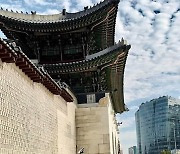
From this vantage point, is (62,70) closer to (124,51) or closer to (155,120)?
(124,51)

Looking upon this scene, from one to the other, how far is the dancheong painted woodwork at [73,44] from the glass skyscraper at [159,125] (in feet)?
244

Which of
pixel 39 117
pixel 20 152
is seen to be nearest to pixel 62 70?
pixel 39 117

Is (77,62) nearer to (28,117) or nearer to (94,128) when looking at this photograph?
(94,128)

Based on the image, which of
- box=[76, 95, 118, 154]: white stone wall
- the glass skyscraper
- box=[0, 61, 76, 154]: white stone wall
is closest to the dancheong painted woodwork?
box=[76, 95, 118, 154]: white stone wall

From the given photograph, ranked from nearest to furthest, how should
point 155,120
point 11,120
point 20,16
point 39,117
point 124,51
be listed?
point 11,120 → point 39,117 → point 124,51 → point 20,16 → point 155,120

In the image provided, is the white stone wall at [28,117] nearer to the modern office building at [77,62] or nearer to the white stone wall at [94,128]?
the modern office building at [77,62]

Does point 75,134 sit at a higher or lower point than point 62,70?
lower

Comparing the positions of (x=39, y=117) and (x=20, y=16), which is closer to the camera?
(x=39, y=117)

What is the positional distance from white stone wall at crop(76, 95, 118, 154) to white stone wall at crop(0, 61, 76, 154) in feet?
10.5

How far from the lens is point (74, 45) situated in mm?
22984

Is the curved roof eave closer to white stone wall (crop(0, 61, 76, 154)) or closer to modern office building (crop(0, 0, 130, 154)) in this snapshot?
modern office building (crop(0, 0, 130, 154))

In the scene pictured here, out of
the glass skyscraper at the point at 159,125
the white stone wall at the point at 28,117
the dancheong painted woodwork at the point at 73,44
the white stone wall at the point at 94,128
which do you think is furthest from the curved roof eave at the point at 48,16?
the glass skyscraper at the point at 159,125

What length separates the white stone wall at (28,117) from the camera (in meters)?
10.2

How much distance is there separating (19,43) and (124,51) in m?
6.60
